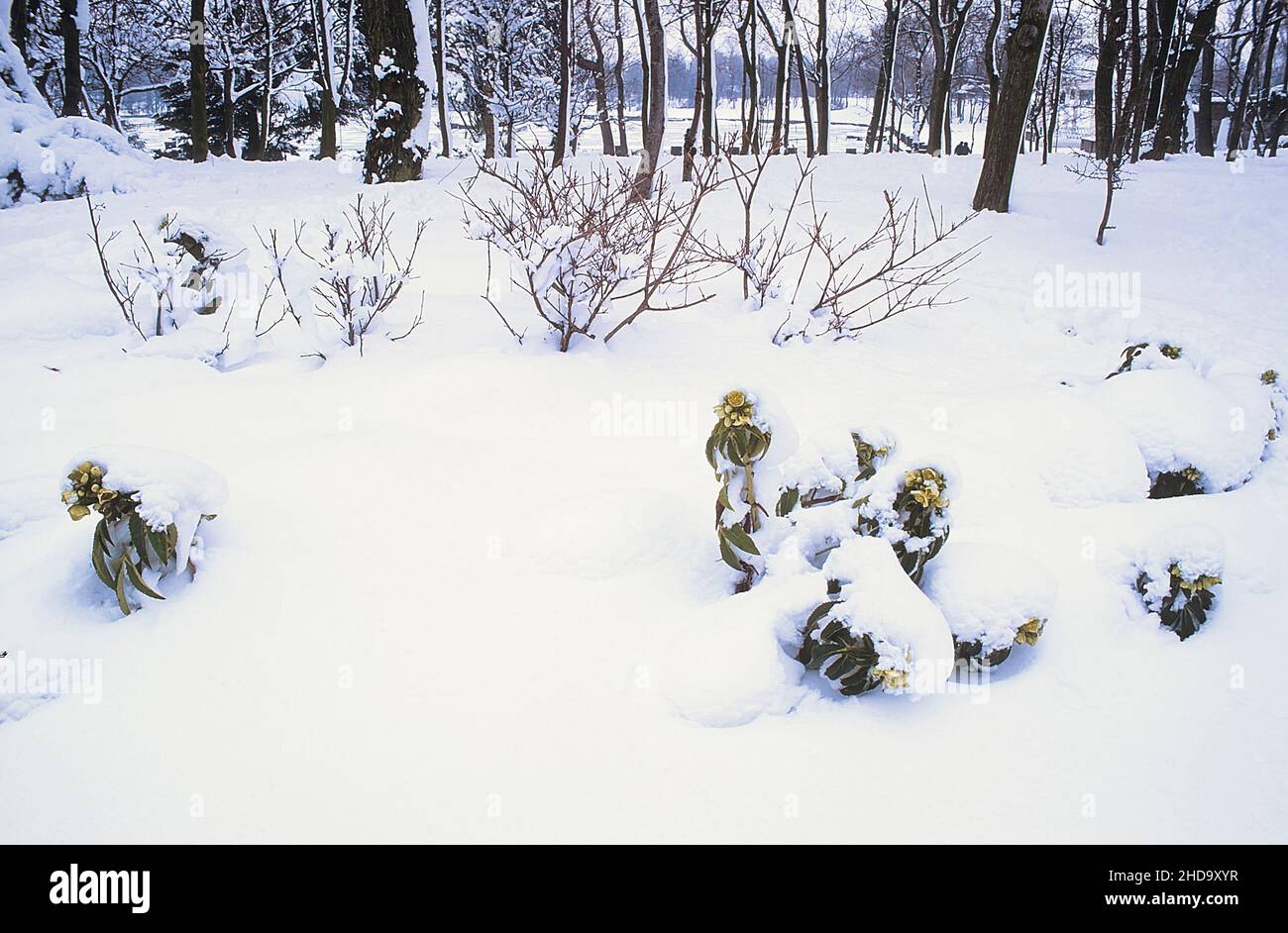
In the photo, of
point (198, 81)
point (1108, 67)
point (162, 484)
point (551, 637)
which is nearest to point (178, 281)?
point (162, 484)

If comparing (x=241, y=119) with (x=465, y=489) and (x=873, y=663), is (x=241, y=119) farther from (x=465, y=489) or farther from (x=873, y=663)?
(x=873, y=663)

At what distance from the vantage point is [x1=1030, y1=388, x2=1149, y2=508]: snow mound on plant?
3008mm

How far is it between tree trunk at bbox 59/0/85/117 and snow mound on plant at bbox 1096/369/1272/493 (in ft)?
54.8

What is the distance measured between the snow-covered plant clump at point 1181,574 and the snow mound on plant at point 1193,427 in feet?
2.74

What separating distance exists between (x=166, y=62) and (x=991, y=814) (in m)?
25.3

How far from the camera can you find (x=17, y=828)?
5.61 feet

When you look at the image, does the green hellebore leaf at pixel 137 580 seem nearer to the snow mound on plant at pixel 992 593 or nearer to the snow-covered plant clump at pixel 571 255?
the snow mound on plant at pixel 992 593

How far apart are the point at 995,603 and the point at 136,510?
2.47 m

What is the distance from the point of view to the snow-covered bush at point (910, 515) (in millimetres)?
2236

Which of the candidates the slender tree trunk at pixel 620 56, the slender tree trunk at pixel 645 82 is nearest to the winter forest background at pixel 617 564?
the slender tree trunk at pixel 645 82

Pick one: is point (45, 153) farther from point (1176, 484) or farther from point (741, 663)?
point (1176, 484)

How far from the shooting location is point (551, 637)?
7.63 feet

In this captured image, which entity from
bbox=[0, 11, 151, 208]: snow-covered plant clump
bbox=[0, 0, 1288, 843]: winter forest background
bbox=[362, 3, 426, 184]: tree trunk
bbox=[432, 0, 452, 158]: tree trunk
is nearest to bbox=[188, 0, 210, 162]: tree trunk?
bbox=[0, 11, 151, 208]: snow-covered plant clump
